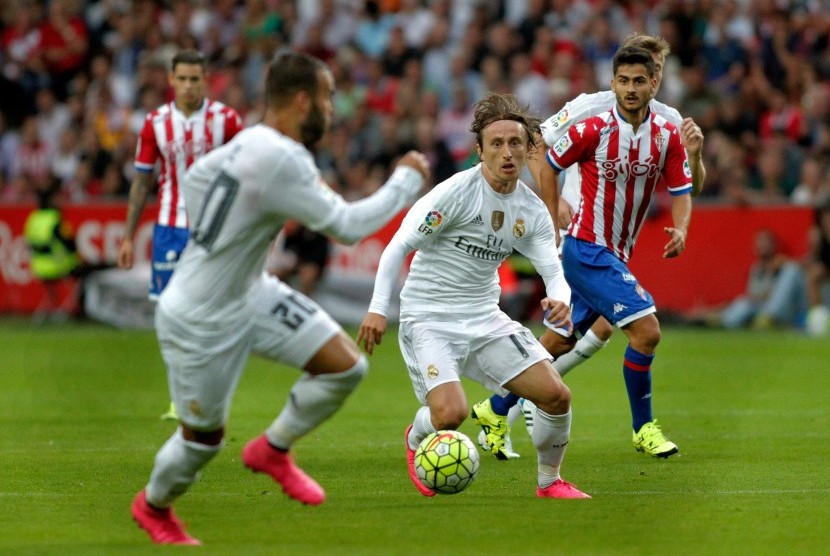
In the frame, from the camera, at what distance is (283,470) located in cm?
649

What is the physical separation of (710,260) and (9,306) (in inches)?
393

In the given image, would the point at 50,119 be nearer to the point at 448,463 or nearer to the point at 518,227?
the point at 518,227

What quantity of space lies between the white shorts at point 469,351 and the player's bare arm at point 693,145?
2.10 metres

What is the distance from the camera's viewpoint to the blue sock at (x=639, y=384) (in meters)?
9.34

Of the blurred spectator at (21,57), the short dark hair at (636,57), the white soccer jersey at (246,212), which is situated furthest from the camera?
the blurred spectator at (21,57)

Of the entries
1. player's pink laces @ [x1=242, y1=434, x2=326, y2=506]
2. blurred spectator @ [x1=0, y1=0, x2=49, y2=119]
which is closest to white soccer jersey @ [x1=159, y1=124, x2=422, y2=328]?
player's pink laces @ [x1=242, y1=434, x2=326, y2=506]

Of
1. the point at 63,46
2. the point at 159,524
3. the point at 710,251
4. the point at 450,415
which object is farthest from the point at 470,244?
the point at 63,46

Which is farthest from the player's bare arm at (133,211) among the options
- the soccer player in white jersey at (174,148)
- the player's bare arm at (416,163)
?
the player's bare arm at (416,163)

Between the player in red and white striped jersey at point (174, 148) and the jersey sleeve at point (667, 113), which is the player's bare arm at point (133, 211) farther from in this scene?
the jersey sleeve at point (667, 113)

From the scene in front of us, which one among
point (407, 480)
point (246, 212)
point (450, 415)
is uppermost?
point (246, 212)

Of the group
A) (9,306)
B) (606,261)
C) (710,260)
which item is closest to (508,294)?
(710,260)

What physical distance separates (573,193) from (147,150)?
11.6 feet

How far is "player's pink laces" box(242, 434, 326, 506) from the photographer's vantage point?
21.2 ft

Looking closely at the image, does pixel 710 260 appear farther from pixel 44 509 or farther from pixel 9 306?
pixel 44 509
